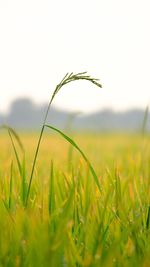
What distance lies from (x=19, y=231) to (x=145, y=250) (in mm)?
289

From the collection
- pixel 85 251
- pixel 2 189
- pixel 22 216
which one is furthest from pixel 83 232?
pixel 2 189

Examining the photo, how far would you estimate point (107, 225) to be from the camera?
1231 mm

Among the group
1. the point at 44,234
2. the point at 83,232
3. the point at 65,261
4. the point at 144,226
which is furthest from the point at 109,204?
the point at 44,234

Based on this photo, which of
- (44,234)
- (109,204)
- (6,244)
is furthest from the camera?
(109,204)

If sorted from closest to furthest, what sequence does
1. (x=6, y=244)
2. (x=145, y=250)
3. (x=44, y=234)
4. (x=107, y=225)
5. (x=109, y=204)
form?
(x=44, y=234) → (x=6, y=244) → (x=145, y=250) → (x=107, y=225) → (x=109, y=204)

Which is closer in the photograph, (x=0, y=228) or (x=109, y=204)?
(x=0, y=228)

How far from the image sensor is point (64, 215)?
Answer: 972mm

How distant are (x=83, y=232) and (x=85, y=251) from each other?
0.22 feet

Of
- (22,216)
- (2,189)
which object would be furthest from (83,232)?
(2,189)

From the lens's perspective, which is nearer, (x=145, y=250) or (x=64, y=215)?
(x=64, y=215)

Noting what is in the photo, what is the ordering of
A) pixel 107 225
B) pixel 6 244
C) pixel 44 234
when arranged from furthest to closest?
pixel 107 225
pixel 6 244
pixel 44 234

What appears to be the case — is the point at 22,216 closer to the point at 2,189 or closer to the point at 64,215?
the point at 64,215

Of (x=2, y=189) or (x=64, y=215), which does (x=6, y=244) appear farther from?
(x=2, y=189)

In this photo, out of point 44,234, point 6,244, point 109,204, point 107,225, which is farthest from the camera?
point 109,204
